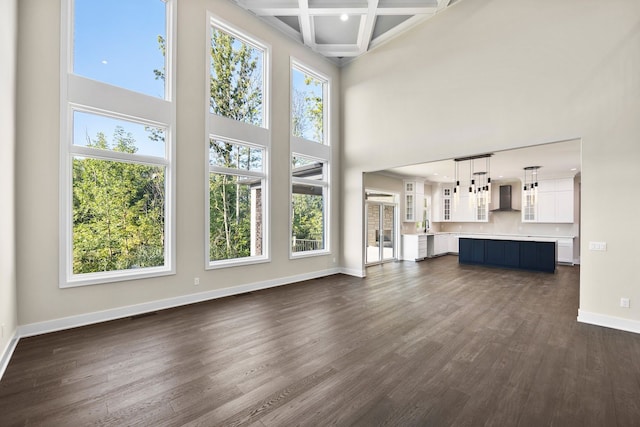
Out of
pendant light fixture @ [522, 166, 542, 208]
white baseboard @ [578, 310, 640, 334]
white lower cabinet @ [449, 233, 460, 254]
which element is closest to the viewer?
white baseboard @ [578, 310, 640, 334]

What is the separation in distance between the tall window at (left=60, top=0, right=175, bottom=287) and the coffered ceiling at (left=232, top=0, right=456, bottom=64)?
199 cm

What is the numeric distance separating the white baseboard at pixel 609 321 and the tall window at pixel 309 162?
4666 millimetres

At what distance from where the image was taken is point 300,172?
650 cm

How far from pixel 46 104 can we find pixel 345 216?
5620 mm

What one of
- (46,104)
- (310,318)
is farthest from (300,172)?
(46,104)

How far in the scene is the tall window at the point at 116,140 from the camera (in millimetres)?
3684

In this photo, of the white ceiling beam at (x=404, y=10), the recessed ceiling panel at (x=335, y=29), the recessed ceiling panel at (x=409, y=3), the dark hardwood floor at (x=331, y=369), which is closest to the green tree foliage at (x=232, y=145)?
the dark hardwood floor at (x=331, y=369)

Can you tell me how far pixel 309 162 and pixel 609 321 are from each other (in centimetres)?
565

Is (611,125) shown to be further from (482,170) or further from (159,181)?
(159,181)

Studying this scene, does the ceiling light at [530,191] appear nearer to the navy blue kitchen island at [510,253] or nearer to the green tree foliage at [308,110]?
the navy blue kitchen island at [510,253]

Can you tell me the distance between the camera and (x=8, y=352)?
278 cm

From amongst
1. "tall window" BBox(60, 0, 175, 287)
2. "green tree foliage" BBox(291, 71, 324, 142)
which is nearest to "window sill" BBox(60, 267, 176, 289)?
"tall window" BBox(60, 0, 175, 287)

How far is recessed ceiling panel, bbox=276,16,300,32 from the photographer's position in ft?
19.0

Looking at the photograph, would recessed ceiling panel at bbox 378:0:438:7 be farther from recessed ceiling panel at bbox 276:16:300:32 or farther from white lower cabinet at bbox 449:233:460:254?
white lower cabinet at bbox 449:233:460:254
